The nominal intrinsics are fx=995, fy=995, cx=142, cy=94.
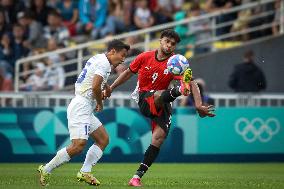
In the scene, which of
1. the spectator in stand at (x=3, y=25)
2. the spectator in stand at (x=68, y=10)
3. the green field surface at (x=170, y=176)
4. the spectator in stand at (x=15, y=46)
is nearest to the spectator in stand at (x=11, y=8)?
the spectator in stand at (x=3, y=25)

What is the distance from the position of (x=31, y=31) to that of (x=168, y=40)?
12125 millimetres

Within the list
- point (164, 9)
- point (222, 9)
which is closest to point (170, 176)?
point (222, 9)

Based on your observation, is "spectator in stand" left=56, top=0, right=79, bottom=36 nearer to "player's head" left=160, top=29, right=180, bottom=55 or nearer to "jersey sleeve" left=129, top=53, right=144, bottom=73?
"jersey sleeve" left=129, top=53, right=144, bottom=73

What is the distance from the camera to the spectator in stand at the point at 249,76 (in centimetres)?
2519

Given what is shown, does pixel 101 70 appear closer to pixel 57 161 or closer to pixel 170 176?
pixel 57 161

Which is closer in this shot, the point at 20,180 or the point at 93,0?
the point at 20,180

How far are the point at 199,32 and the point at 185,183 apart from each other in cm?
1167

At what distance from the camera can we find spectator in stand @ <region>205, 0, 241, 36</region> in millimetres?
27438

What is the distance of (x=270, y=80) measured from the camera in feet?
88.6

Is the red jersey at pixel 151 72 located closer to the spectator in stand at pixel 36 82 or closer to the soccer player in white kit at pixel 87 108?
the soccer player in white kit at pixel 87 108

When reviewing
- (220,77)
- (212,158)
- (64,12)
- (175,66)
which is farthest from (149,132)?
(175,66)

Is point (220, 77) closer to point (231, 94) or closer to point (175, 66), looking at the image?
point (231, 94)

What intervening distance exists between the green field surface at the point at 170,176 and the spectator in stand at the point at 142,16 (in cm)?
596

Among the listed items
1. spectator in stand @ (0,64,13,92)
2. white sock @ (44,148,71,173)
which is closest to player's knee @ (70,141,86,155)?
white sock @ (44,148,71,173)
